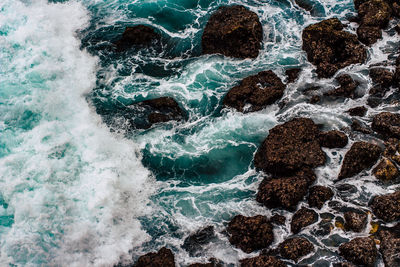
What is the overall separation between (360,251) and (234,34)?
1173cm

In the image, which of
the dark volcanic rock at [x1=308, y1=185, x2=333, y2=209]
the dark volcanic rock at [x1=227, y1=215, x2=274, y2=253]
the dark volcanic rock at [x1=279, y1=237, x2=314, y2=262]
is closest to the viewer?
the dark volcanic rock at [x1=279, y1=237, x2=314, y2=262]

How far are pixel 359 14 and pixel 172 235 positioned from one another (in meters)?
15.6

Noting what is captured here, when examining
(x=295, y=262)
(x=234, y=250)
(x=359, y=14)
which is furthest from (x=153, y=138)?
(x=359, y=14)

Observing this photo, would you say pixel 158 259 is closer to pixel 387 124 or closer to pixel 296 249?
pixel 296 249

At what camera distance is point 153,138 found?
1522 cm

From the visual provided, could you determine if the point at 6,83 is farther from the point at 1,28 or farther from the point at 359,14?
the point at 359,14

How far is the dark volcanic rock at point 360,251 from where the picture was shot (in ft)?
33.3

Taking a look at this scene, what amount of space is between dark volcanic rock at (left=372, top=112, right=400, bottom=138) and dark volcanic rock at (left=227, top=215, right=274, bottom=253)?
6051 millimetres

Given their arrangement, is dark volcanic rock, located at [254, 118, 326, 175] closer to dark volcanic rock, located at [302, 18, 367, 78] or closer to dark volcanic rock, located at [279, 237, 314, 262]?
dark volcanic rock, located at [279, 237, 314, 262]

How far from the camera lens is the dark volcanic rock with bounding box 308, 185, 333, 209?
12.0m

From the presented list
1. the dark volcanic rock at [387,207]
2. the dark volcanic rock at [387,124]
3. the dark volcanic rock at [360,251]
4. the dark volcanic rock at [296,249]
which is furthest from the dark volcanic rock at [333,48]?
the dark volcanic rock at [296,249]

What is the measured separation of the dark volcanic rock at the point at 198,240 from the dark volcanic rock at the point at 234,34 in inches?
375


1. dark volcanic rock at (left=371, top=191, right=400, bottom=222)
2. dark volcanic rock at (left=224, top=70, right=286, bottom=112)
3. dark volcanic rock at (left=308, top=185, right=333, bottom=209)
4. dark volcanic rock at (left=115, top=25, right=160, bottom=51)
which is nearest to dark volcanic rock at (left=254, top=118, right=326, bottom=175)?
dark volcanic rock at (left=308, top=185, right=333, bottom=209)

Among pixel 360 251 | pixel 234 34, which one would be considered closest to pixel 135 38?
pixel 234 34
